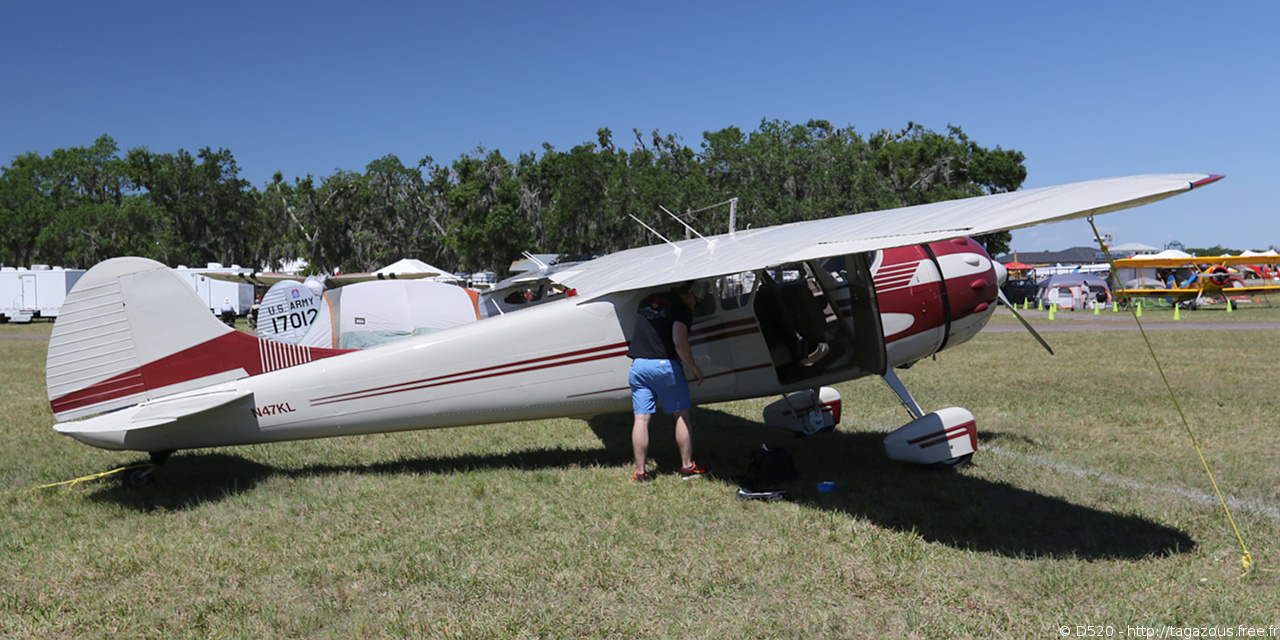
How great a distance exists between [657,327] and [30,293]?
38486 mm

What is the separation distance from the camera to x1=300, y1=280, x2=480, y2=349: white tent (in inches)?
507

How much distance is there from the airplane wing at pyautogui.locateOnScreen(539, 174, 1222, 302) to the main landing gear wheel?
195 cm

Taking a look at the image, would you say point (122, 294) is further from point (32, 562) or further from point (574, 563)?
point (574, 563)

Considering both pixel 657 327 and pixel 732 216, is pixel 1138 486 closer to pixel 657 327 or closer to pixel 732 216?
pixel 657 327

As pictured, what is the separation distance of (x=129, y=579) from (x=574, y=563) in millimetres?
2404

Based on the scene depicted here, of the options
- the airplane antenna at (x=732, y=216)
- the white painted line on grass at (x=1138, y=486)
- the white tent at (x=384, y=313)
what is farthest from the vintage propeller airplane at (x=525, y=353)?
the white tent at (x=384, y=313)

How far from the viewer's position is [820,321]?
6.62m

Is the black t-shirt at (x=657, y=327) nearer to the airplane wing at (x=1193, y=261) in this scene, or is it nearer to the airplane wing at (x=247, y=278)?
the airplane wing at (x=247, y=278)

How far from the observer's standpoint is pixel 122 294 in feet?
18.4

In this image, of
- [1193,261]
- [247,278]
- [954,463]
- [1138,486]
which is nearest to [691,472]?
[954,463]

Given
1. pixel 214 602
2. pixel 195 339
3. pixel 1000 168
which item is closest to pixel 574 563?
pixel 214 602

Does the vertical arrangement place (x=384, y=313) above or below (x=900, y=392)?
above

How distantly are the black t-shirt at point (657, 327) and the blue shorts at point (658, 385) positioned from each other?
2.7 inches

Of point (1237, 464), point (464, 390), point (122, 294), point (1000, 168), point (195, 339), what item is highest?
point (1000, 168)
